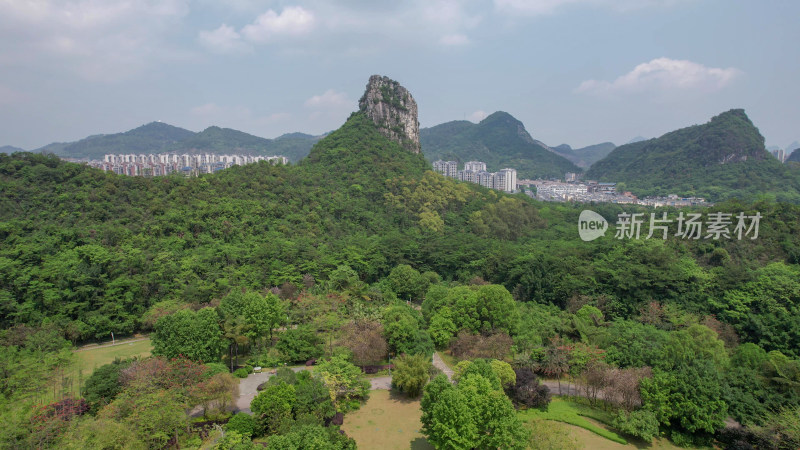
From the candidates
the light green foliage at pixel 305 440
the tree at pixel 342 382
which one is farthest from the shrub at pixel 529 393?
the light green foliage at pixel 305 440

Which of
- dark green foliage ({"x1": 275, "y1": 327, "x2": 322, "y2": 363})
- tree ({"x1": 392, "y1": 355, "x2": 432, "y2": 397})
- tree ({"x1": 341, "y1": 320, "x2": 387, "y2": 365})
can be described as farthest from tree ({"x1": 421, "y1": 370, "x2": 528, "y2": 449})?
dark green foliage ({"x1": 275, "y1": 327, "x2": 322, "y2": 363})

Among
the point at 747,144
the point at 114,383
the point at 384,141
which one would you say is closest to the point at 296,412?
the point at 114,383

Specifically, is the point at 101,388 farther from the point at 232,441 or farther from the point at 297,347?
the point at 297,347

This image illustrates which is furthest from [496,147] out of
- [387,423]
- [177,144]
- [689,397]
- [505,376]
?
[387,423]

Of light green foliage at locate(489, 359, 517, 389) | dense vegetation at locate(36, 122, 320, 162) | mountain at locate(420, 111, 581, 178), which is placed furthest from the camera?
mountain at locate(420, 111, 581, 178)

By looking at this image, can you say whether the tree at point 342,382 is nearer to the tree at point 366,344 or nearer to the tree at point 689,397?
the tree at point 366,344

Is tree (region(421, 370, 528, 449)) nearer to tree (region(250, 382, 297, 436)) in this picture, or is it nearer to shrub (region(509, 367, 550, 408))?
shrub (region(509, 367, 550, 408))

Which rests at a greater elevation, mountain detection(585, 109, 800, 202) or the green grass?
mountain detection(585, 109, 800, 202)
